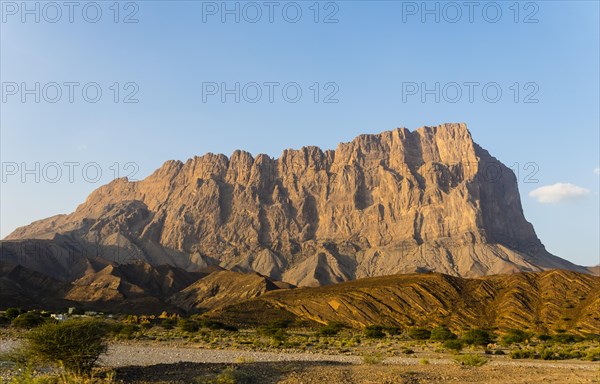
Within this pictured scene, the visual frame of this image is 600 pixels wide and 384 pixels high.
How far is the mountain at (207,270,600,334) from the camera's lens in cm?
7406

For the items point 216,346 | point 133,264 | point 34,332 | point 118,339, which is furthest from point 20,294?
point 34,332

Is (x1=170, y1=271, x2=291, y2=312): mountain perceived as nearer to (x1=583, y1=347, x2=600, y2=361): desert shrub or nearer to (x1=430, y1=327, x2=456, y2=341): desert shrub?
(x1=430, y1=327, x2=456, y2=341): desert shrub

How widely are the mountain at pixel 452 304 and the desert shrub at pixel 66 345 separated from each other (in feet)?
196

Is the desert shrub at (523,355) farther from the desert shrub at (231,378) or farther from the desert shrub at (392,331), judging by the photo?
the desert shrub at (231,378)

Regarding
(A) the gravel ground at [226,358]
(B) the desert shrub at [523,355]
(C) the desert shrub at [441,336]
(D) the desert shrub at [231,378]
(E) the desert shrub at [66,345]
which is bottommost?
(C) the desert shrub at [441,336]

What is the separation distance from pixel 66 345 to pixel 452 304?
71.8m

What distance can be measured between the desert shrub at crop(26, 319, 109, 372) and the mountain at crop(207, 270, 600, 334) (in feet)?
196

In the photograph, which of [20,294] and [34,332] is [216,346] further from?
[20,294]

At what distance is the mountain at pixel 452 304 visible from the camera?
7406cm

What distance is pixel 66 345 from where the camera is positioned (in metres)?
20.8

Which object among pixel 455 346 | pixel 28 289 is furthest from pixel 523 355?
pixel 28 289

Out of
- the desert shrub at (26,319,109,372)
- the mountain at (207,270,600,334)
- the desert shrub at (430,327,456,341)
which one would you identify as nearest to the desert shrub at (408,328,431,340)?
the desert shrub at (430,327,456,341)

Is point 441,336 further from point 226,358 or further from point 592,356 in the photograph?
point 226,358

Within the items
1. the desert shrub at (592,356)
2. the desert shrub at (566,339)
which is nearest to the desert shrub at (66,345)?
the desert shrub at (592,356)
